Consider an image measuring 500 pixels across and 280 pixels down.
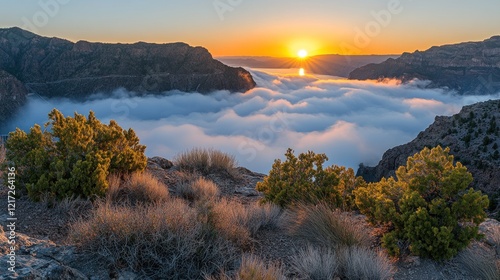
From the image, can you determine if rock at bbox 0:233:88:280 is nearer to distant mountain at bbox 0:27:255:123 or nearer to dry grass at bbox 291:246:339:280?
dry grass at bbox 291:246:339:280

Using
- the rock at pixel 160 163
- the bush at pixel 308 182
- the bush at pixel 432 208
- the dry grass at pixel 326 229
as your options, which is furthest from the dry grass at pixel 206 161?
the bush at pixel 432 208

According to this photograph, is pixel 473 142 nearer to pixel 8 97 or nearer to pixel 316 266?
pixel 316 266

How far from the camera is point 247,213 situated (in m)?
5.43

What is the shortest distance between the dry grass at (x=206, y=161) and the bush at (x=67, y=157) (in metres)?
2.75

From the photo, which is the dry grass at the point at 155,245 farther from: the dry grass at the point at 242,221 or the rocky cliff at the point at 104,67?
the rocky cliff at the point at 104,67

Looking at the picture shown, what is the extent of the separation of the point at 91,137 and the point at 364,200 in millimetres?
4569

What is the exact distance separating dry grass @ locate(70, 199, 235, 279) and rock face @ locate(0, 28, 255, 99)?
4723 inches

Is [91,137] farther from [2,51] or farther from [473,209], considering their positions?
[2,51]

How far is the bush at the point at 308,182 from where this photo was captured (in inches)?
255

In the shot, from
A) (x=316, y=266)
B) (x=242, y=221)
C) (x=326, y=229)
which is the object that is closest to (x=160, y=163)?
(x=242, y=221)

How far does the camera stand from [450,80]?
158375 millimetres

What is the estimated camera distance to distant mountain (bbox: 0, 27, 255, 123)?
118125 millimetres

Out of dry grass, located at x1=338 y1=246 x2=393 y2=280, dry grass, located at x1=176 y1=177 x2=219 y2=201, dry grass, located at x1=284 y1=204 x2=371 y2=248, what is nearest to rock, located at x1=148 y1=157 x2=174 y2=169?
dry grass, located at x1=176 y1=177 x2=219 y2=201

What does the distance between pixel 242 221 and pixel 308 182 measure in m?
1.80
